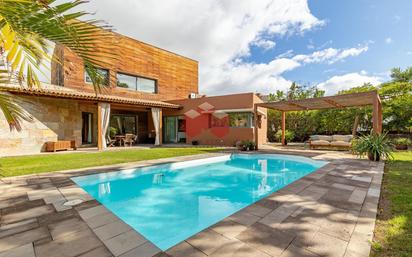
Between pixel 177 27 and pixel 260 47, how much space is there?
8.63m

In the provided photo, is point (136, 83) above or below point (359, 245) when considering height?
above

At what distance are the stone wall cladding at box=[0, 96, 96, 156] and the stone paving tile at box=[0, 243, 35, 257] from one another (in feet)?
33.3

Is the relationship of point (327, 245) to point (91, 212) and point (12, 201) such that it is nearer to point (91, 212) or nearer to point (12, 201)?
point (91, 212)

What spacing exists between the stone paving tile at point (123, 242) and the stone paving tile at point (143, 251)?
0.22 ft

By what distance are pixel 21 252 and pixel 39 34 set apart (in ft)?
8.71

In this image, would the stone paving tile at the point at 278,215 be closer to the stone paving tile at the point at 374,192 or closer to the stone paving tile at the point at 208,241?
the stone paving tile at the point at 208,241

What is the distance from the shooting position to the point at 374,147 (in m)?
8.90

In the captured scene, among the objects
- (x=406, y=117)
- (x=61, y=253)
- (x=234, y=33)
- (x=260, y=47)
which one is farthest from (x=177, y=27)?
(x=406, y=117)

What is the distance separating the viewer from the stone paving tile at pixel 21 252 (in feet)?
7.62

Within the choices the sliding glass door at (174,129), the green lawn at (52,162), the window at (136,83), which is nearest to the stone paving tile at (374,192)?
the green lawn at (52,162)

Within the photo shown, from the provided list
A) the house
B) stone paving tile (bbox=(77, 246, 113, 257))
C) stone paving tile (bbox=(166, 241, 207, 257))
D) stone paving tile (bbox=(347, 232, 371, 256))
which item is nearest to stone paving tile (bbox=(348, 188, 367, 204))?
stone paving tile (bbox=(347, 232, 371, 256))

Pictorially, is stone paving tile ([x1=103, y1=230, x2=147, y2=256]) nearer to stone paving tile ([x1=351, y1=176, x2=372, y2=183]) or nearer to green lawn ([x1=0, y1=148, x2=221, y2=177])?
green lawn ([x1=0, y1=148, x2=221, y2=177])

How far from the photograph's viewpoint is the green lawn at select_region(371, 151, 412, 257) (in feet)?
7.80

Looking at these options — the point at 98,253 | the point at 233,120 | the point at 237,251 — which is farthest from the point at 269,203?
the point at 233,120
